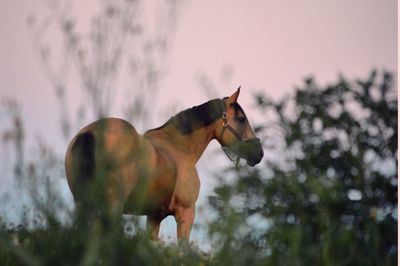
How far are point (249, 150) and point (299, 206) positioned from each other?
1.72 m

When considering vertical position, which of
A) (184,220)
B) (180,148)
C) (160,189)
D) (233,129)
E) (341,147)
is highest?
(341,147)

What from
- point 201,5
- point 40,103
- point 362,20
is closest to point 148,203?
point 40,103

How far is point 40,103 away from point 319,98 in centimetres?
240

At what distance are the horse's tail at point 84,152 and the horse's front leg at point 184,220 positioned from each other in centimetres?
78

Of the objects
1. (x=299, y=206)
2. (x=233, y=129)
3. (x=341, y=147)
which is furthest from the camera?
(x=341, y=147)

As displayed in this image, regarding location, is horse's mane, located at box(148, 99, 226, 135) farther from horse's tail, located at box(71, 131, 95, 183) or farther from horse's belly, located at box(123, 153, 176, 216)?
horse's tail, located at box(71, 131, 95, 183)

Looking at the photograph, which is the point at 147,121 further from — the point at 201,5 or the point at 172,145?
the point at 201,5

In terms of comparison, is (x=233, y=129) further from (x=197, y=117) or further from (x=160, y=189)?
(x=160, y=189)

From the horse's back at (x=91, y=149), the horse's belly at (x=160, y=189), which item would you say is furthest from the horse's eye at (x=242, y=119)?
the horse's back at (x=91, y=149)

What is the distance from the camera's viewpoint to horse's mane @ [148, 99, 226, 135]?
415 cm

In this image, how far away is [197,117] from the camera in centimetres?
418

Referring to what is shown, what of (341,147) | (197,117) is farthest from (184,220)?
(341,147)

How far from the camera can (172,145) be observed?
13.4ft

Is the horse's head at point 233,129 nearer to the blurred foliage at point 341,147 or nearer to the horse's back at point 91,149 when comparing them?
the blurred foliage at point 341,147
